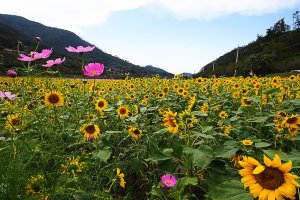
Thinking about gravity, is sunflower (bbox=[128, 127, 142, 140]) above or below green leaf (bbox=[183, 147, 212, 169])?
below

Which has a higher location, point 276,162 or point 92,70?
point 92,70

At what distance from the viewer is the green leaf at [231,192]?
175 cm

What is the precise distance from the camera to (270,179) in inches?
61.8

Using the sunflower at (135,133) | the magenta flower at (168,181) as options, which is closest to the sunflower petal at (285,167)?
the magenta flower at (168,181)

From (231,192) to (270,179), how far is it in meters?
0.30

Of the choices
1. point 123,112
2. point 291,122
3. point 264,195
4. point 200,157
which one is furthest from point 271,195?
point 123,112

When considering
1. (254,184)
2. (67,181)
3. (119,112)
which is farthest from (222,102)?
(254,184)

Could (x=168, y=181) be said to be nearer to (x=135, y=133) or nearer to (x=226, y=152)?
(x=226, y=152)

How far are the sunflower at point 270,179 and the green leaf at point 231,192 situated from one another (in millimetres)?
152

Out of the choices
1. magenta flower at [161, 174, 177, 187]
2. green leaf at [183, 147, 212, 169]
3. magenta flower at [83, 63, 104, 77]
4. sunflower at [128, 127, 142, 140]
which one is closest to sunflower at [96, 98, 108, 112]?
sunflower at [128, 127, 142, 140]

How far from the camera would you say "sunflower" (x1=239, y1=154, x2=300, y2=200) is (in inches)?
59.3

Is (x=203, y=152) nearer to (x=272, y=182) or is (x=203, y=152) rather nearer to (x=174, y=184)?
(x=174, y=184)

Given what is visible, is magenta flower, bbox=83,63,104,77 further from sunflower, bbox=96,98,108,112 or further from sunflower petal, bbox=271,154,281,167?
sunflower petal, bbox=271,154,281,167

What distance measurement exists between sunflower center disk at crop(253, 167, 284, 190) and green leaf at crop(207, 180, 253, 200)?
17cm
